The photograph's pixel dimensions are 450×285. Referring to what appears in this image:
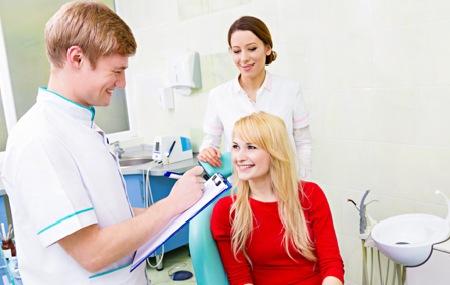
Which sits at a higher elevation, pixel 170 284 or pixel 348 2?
pixel 348 2

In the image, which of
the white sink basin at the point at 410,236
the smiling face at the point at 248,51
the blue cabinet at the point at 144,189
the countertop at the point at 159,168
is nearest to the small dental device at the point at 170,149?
the countertop at the point at 159,168

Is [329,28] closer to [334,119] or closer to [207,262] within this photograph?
[334,119]

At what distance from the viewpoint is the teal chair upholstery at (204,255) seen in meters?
1.33

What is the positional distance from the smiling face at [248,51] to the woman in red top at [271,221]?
48 centimetres

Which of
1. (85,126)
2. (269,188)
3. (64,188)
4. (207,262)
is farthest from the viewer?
(269,188)

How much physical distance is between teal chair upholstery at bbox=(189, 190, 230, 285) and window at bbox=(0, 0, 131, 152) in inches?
95.1

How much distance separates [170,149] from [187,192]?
202 cm

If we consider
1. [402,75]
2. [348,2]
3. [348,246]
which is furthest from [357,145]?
[348,2]

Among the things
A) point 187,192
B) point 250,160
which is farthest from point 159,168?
point 187,192

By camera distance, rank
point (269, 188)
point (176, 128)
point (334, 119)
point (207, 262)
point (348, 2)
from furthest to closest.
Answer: point (176, 128), point (334, 119), point (348, 2), point (269, 188), point (207, 262)

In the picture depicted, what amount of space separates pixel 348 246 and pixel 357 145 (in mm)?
649

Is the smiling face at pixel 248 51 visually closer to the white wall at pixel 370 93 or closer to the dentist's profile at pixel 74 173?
the white wall at pixel 370 93

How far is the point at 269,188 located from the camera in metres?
1.52

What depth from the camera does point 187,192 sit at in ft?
3.29
